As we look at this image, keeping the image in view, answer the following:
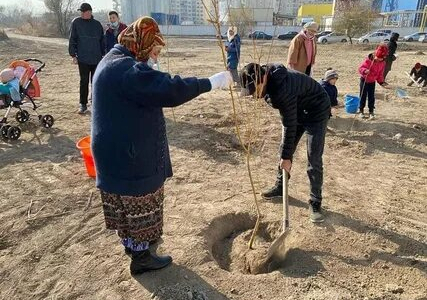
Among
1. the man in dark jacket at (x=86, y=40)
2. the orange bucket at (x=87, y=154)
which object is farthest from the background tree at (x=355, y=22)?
the orange bucket at (x=87, y=154)

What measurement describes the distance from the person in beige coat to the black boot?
412cm

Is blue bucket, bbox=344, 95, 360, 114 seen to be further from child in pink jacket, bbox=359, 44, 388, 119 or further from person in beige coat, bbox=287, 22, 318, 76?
person in beige coat, bbox=287, 22, 318, 76

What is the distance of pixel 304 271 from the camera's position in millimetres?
2744

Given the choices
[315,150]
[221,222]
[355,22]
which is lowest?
[221,222]

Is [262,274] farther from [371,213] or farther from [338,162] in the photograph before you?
[338,162]

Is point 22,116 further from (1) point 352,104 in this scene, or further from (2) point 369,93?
(2) point 369,93

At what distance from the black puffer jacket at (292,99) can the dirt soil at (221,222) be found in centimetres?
32

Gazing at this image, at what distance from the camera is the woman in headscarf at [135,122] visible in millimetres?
1978

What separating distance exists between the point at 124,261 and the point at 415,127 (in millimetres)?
5399

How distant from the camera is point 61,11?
37.2 meters

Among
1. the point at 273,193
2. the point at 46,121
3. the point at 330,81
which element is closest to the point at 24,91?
the point at 46,121

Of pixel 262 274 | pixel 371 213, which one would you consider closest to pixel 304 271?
pixel 262 274

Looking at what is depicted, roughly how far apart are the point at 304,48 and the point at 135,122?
170 inches

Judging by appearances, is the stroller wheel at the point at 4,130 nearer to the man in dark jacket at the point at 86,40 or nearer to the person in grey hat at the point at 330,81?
the man in dark jacket at the point at 86,40
